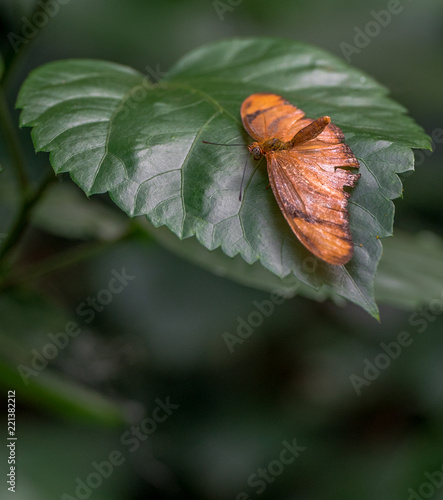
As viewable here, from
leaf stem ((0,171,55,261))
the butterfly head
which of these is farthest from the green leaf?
leaf stem ((0,171,55,261))

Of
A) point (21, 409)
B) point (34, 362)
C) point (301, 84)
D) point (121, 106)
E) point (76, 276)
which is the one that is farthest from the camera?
point (76, 276)

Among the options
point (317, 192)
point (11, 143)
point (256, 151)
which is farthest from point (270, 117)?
point (11, 143)

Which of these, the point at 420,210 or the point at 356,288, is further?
the point at 420,210

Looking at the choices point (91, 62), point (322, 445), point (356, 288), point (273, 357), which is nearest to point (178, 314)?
point (273, 357)

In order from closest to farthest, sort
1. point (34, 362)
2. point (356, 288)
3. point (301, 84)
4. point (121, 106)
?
point (356, 288)
point (121, 106)
point (301, 84)
point (34, 362)

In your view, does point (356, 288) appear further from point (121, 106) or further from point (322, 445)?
point (322, 445)

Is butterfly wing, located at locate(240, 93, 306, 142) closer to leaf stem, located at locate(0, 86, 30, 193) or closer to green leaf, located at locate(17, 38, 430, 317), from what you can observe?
green leaf, located at locate(17, 38, 430, 317)
